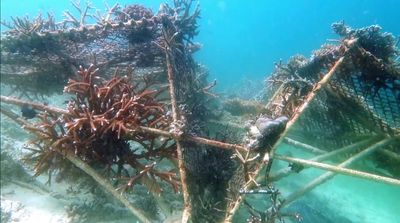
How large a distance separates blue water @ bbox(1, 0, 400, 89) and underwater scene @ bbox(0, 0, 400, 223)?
97.4 ft

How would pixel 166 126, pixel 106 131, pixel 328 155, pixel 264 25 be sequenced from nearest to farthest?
pixel 106 131, pixel 166 126, pixel 328 155, pixel 264 25

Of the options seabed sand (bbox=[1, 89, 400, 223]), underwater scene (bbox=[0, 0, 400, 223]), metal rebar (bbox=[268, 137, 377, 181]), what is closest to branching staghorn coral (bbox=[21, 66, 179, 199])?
underwater scene (bbox=[0, 0, 400, 223])

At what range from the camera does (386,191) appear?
22.1 metres

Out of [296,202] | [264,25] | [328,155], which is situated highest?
[264,25]

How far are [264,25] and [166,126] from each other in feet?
251

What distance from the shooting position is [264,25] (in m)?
76.6

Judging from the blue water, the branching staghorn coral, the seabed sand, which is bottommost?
the seabed sand

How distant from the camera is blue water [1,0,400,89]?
48.6m

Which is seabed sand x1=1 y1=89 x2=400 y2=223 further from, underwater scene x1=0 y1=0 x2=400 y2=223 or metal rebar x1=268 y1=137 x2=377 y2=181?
metal rebar x1=268 y1=137 x2=377 y2=181

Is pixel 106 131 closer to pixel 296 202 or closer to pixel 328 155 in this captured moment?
pixel 328 155

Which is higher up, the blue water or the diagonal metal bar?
the blue water

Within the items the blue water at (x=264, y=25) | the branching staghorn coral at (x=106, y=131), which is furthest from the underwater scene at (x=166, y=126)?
the blue water at (x=264, y=25)

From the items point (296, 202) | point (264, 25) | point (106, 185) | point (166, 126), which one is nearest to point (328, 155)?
point (166, 126)

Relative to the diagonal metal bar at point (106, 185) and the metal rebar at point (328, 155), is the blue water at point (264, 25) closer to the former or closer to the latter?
the metal rebar at point (328, 155)
